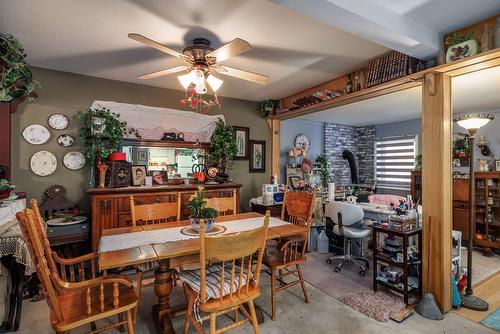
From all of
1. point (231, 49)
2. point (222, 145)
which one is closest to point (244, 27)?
point (231, 49)

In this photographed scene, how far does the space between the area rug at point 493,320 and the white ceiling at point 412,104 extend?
2400mm

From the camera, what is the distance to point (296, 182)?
5.16m

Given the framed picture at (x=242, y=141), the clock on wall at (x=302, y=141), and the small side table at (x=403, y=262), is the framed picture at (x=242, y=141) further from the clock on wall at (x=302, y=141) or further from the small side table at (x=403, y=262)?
the small side table at (x=403, y=262)

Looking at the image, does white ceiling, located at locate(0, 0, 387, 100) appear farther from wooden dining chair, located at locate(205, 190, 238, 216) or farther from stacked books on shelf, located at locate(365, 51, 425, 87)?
wooden dining chair, located at locate(205, 190, 238, 216)

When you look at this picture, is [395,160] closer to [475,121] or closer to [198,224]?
[475,121]

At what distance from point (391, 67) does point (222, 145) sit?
252cm

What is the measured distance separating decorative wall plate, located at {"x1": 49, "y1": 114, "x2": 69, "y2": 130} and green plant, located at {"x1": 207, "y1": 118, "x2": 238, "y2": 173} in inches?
77.4

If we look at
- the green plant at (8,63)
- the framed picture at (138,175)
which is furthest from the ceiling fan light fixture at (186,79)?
the framed picture at (138,175)

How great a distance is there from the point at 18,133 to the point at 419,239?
4660mm

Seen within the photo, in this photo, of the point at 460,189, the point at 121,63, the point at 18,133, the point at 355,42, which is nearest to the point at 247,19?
the point at 355,42

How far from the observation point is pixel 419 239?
104 inches

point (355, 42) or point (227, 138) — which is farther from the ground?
point (355, 42)

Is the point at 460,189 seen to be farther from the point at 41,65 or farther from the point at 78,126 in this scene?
the point at 41,65

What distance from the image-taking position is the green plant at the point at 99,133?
3.34m
